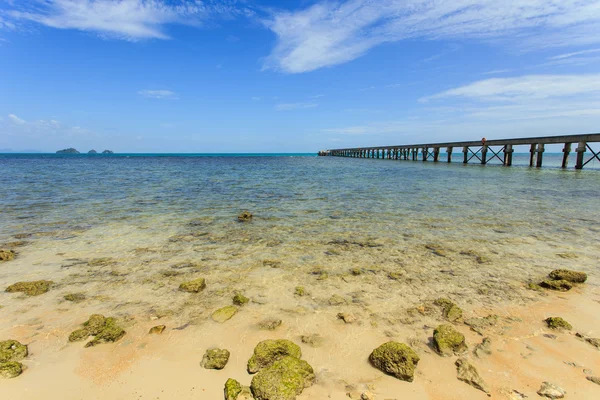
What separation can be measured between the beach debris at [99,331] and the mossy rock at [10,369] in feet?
1.85

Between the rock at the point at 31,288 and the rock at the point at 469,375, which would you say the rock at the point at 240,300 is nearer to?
the rock at the point at 469,375

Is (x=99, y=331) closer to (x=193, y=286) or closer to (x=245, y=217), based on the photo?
(x=193, y=286)

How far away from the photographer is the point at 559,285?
15.8 ft

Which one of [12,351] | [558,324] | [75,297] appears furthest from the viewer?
[75,297]

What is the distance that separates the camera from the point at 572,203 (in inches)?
484

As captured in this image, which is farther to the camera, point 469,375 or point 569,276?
point 569,276

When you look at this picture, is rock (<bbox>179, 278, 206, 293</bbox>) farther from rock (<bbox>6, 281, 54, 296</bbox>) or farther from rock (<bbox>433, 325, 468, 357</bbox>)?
rock (<bbox>433, 325, 468, 357</bbox>)

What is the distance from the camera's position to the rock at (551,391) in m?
2.72

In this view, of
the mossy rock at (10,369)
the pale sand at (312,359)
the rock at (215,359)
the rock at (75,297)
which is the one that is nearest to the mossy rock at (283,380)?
the pale sand at (312,359)

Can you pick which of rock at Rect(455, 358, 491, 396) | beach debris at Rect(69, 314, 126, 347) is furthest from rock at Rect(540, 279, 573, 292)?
beach debris at Rect(69, 314, 126, 347)

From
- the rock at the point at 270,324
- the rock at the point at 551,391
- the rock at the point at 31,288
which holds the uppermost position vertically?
the rock at the point at 31,288

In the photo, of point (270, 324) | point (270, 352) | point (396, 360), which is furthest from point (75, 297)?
point (396, 360)

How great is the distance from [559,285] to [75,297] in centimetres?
802

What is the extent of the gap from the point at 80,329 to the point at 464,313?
534cm
